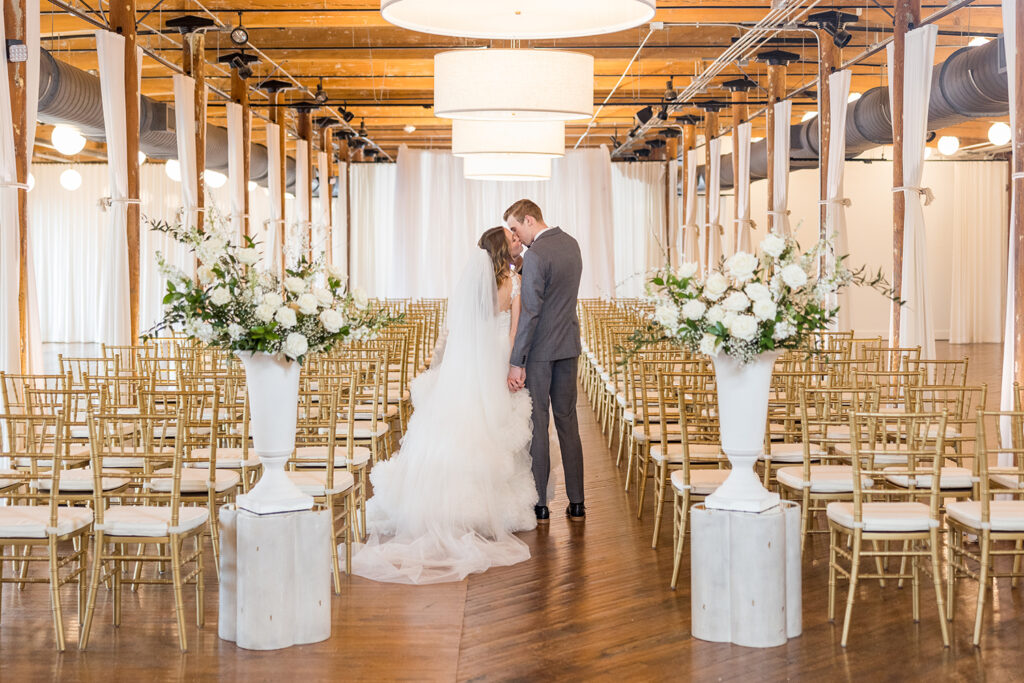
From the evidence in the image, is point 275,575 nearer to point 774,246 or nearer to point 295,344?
point 295,344

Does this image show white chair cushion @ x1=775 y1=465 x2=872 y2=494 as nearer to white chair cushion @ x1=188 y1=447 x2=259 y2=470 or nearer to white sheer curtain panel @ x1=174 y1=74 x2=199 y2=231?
white chair cushion @ x1=188 y1=447 x2=259 y2=470

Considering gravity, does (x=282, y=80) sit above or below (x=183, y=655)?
above

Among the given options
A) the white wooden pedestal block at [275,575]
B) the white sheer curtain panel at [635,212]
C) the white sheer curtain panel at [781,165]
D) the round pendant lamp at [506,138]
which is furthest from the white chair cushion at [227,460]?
the white sheer curtain panel at [635,212]

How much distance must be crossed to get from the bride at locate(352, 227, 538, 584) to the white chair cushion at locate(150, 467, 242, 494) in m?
0.76

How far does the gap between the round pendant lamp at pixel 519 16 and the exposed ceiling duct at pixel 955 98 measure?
5.58 m

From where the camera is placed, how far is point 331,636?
4227 millimetres

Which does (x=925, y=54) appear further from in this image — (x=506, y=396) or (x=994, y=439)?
(x=506, y=396)

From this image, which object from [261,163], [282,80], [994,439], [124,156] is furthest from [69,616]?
[261,163]

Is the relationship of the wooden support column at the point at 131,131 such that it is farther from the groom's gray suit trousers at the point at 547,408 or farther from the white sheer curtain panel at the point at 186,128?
the groom's gray suit trousers at the point at 547,408

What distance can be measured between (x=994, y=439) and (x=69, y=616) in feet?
23.7

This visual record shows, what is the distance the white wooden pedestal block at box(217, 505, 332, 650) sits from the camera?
13.3 feet

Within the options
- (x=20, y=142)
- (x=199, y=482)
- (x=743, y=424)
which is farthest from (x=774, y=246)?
(x=20, y=142)

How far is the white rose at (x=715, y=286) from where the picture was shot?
13.1ft

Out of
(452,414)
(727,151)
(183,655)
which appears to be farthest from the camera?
(727,151)
